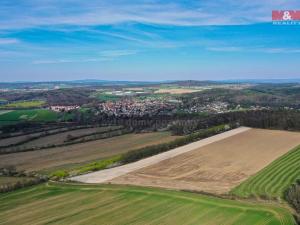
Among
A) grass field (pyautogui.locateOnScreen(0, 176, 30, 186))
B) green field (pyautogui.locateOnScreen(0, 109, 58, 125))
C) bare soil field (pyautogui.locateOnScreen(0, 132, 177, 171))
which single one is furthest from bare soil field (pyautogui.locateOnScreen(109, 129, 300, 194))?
green field (pyautogui.locateOnScreen(0, 109, 58, 125))

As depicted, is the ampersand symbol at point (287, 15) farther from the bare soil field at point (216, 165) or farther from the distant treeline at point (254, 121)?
the distant treeline at point (254, 121)

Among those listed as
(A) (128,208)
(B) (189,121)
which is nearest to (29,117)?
(B) (189,121)

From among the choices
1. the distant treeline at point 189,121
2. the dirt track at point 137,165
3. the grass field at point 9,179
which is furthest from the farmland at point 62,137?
the dirt track at point 137,165

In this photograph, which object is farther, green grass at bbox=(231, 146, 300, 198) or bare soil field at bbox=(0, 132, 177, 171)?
→ bare soil field at bbox=(0, 132, 177, 171)

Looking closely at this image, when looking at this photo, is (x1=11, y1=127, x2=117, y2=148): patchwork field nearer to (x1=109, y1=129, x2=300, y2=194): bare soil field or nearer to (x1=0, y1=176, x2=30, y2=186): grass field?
(x1=0, y1=176, x2=30, y2=186): grass field

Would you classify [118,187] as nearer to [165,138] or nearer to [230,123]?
[165,138]

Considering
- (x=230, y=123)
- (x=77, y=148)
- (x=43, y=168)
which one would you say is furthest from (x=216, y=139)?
(x=43, y=168)
